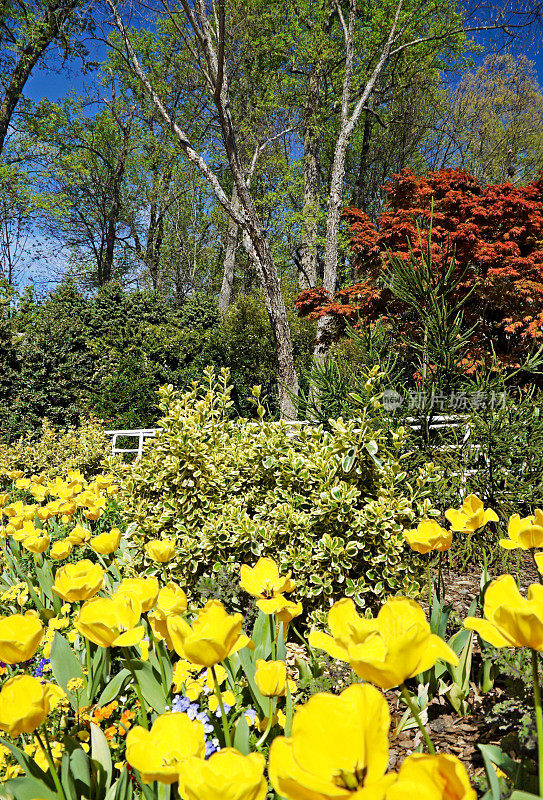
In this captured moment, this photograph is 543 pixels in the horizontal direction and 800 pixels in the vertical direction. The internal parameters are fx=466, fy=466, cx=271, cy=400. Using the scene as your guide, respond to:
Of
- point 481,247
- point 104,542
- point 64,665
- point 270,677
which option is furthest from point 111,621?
point 481,247

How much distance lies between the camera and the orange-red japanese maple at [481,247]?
20.9ft

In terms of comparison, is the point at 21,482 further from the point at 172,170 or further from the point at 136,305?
the point at 172,170

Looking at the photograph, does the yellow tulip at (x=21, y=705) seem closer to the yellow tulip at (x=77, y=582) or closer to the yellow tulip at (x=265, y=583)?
the yellow tulip at (x=77, y=582)

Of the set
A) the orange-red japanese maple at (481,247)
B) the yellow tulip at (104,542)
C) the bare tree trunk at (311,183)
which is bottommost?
the yellow tulip at (104,542)

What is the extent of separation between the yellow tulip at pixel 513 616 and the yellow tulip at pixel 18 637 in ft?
3.02

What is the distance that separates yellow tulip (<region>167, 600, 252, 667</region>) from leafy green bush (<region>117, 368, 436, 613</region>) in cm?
157

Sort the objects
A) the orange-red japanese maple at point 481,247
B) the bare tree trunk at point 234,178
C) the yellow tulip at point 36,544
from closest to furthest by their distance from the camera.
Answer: the yellow tulip at point 36,544 → the orange-red japanese maple at point 481,247 → the bare tree trunk at point 234,178

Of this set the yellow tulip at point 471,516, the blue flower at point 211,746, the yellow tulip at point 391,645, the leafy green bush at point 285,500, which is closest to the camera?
the yellow tulip at point 391,645

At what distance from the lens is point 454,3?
11.8 meters

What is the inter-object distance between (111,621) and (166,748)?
1.12 feet

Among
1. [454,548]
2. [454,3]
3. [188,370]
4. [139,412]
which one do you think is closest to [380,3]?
[454,3]

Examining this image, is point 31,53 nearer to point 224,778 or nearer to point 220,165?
point 220,165

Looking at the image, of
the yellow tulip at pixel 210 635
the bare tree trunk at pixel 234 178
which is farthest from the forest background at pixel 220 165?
the yellow tulip at pixel 210 635

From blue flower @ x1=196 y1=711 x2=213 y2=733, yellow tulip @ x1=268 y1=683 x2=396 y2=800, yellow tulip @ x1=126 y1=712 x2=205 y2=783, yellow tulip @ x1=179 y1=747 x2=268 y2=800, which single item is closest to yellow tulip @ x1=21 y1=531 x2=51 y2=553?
blue flower @ x1=196 y1=711 x2=213 y2=733
